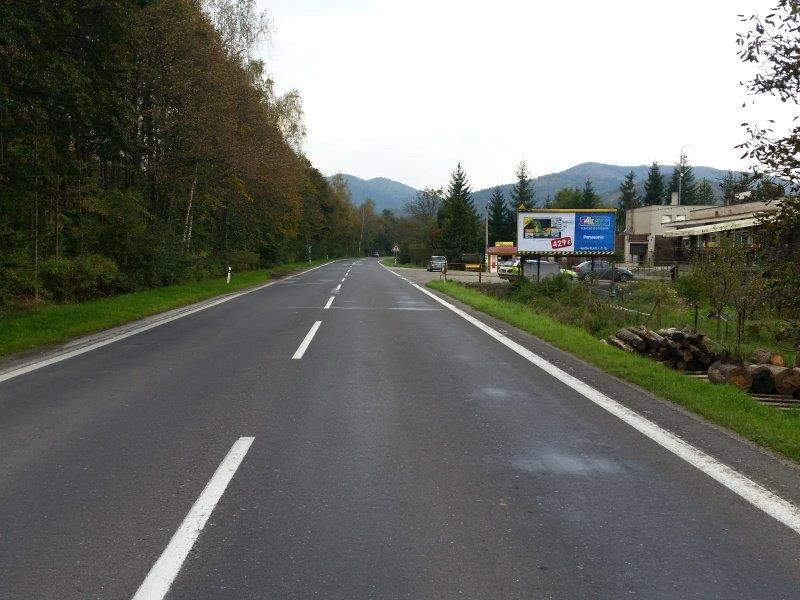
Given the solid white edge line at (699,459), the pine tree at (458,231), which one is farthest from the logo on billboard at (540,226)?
the pine tree at (458,231)

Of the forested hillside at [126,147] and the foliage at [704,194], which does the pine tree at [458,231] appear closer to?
the forested hillside at [126,147]

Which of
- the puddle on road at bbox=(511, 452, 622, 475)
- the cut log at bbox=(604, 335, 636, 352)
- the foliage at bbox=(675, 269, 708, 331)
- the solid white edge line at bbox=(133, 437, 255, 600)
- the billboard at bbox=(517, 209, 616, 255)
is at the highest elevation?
the billboard at bbox=(517, 209, 616, 255)

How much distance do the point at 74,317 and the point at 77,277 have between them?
450cm

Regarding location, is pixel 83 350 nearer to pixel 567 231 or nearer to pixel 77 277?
pixel 77 277

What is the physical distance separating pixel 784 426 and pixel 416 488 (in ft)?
12.8

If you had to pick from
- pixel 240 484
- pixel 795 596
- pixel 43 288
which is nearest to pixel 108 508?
pixel 240 484

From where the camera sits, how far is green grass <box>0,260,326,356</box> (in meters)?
11.3

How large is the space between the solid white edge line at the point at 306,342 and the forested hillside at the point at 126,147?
5.86m

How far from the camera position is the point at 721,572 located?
3.30 m

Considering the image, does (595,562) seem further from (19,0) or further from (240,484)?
(19,0)

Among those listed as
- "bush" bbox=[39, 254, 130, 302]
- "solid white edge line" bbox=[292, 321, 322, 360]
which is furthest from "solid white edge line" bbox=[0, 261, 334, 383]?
"solid white edge line" bbox=[292, 321, 322, 360]

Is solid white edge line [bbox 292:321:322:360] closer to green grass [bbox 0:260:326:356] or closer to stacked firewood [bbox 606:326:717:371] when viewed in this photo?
green grass [bbox 0:260:326:356]

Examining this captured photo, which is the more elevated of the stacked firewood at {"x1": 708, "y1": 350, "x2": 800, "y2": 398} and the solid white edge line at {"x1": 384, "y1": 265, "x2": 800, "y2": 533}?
the solid white edge line at {"x1": 384, "y1": 265, "x2": 800, "y2": 533}

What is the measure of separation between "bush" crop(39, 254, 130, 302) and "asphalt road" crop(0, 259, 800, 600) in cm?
994
